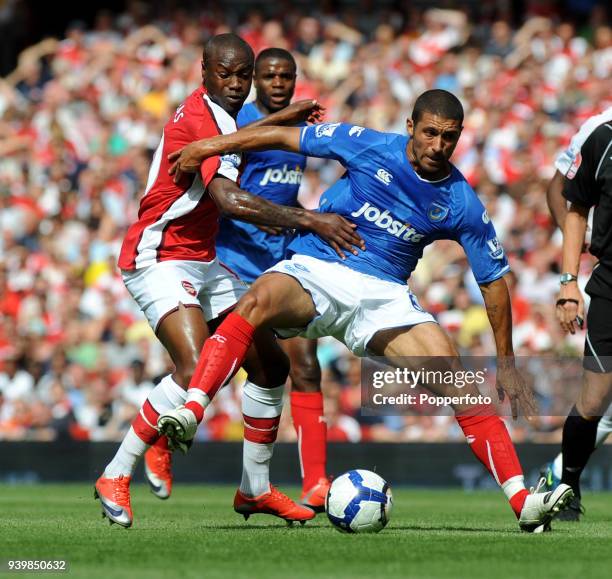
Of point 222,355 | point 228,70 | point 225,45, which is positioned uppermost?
point 225,45

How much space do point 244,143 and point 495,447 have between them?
2.27m

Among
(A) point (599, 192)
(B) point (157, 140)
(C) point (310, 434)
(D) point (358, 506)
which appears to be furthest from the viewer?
(B) point (157, 140)

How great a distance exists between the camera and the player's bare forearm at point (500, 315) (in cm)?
757

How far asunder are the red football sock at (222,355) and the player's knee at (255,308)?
0.03 metres

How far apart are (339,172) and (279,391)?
955cm

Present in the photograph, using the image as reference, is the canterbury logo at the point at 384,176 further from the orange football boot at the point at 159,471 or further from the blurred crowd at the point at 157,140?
the blurred crowd at the point at 157,140

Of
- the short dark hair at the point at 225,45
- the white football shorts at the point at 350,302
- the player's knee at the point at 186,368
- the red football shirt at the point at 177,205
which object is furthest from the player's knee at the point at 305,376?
the short dark hair at the point at 225,45

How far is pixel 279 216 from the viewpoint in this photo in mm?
7598

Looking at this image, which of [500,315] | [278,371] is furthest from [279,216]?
[500,315]

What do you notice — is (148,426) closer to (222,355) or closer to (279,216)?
(222,355)

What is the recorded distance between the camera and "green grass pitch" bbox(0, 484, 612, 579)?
5574 mm

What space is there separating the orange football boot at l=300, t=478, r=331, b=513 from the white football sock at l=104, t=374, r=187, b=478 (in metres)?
1.46

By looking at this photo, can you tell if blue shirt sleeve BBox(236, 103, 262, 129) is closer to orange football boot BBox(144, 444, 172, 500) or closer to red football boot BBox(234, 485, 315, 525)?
orange football boot BBox(144, 444, 172, 500)

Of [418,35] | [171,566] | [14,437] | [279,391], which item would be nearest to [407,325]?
[279,391]
